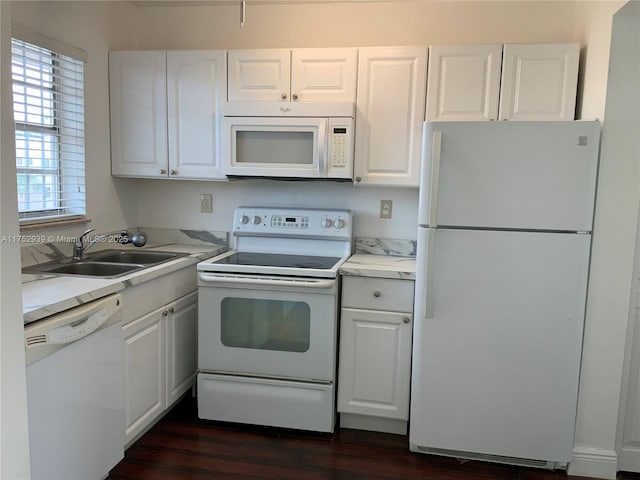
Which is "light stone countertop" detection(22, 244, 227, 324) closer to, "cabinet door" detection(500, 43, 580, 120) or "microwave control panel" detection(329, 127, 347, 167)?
"microwave control panel" detection(329, 127, 347, 167)

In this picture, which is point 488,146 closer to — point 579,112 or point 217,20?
point 579,112

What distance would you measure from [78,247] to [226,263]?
746mm

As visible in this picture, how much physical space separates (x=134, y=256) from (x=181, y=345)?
605 millimetres

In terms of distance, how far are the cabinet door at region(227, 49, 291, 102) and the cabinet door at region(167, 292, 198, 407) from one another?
3.87 feet

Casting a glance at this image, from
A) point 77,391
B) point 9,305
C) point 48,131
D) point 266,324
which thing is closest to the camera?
point 9,305

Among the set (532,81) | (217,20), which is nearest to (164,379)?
(217,20)

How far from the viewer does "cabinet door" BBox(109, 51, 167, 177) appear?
279cm

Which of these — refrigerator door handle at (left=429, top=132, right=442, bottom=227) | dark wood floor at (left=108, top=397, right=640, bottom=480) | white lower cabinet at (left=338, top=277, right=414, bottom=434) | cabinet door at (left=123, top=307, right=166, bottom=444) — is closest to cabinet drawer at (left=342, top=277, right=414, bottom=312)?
white lower cabinet at (left=338, top=277, right=414, bottom=434)

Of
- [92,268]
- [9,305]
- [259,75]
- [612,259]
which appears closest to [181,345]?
[92,268]

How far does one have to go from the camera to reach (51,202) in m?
2.48

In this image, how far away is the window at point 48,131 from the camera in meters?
2.25

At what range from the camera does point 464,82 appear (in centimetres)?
254

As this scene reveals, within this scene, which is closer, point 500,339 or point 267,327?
point 500,339

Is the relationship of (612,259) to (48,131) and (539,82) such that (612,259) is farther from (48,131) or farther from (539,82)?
(48,131)
